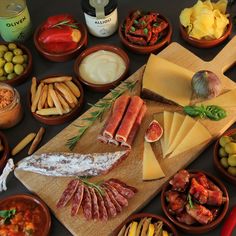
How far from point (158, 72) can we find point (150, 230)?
718 millimetres

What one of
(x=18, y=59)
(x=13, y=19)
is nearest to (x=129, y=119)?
(x=18, y=59)

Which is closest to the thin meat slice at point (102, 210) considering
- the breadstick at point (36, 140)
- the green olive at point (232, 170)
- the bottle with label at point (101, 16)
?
the breadstick at point (36, 140)

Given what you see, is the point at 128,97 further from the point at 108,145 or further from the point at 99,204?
the point at 99,204

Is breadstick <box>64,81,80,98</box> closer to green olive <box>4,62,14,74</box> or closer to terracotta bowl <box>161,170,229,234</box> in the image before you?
green olive <box>4,62,14,74</box>

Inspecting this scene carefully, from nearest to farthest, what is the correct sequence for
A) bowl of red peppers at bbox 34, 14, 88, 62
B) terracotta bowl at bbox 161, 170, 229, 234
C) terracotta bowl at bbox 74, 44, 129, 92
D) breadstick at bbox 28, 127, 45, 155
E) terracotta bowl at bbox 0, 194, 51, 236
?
terracotta bowl at bbox 161, 170, 229, 234
terracotta bowl at bbox 0, 194, 51, 236
breadstick at bbox 28, 127, 45, 155
terracotta bowl at bbox 74, 44, 129, 92
bowl of red peppers at bbox 34, 14, 88, 62

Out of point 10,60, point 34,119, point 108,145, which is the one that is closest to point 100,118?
point 108,145

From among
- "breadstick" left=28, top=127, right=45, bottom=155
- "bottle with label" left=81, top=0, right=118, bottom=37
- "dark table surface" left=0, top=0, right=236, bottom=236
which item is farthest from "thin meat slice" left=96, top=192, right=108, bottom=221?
"bottle with label" left=81, top=0, right=118, bottom=37

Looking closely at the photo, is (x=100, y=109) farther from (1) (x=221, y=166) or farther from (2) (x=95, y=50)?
(1) (x=221, y=166)

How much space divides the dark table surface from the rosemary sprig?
3.7 inches

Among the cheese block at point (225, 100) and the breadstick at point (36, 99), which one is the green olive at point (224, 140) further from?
the breadstick at point (36, 99)

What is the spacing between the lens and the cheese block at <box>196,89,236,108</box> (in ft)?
6.30

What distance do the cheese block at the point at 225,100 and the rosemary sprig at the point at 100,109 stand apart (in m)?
0.33

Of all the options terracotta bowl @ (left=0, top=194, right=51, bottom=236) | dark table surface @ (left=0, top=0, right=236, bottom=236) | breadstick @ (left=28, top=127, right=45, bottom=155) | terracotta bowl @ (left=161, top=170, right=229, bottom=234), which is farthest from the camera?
breadstick @ (left=28, top=127, right=45, bottom=155)

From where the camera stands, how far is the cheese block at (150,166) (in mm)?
1757
